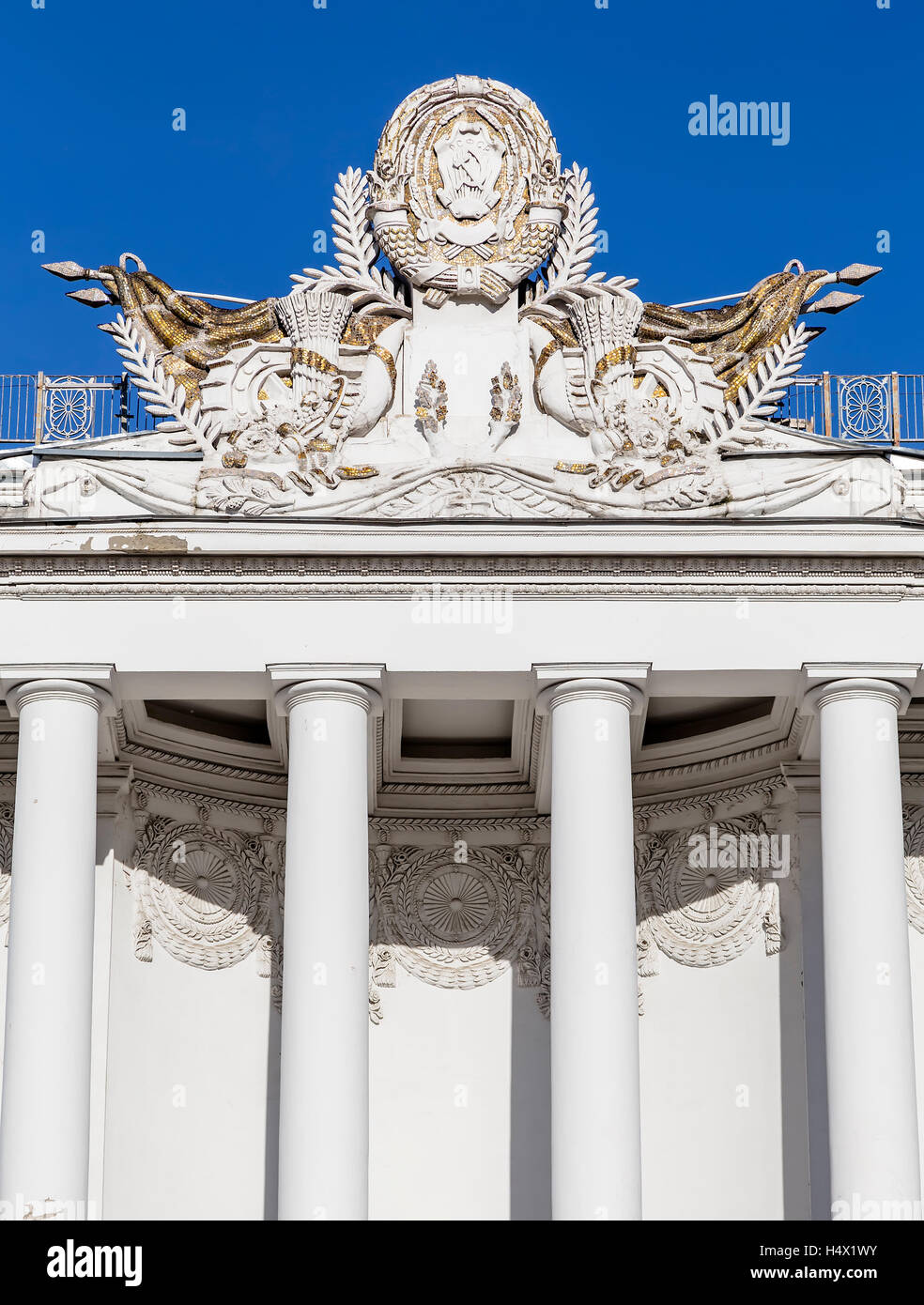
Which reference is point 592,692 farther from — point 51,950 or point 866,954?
point 51,950

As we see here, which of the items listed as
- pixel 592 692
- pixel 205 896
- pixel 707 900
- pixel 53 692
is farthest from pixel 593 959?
pixel 53 692

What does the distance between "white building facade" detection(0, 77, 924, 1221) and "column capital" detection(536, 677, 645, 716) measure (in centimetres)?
4

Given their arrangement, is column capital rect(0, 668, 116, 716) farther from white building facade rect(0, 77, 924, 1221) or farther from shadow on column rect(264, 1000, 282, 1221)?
shadow on column rect(264, 1000, 282, 1221)

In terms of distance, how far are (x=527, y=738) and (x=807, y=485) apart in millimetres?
4278

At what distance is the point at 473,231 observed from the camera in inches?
1007

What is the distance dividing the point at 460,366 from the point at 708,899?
619 centimetres

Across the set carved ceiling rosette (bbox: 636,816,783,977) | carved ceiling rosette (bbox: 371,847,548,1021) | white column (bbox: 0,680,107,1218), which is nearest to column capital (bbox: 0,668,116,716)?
white column (bbox: 0,680,107,1218)

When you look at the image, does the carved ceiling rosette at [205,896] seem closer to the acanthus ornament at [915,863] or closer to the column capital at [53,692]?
the column capital at [53,692]

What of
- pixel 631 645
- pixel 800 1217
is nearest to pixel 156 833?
pixel 631 645

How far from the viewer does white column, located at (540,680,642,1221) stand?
74.8 feet

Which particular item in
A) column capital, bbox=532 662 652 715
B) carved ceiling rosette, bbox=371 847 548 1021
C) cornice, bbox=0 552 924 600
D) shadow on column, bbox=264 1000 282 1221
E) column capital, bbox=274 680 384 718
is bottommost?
shadow on column, bbox=264 1000 282 1221

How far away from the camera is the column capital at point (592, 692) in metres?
24.1

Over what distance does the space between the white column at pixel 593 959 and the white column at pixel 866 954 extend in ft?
5.88
